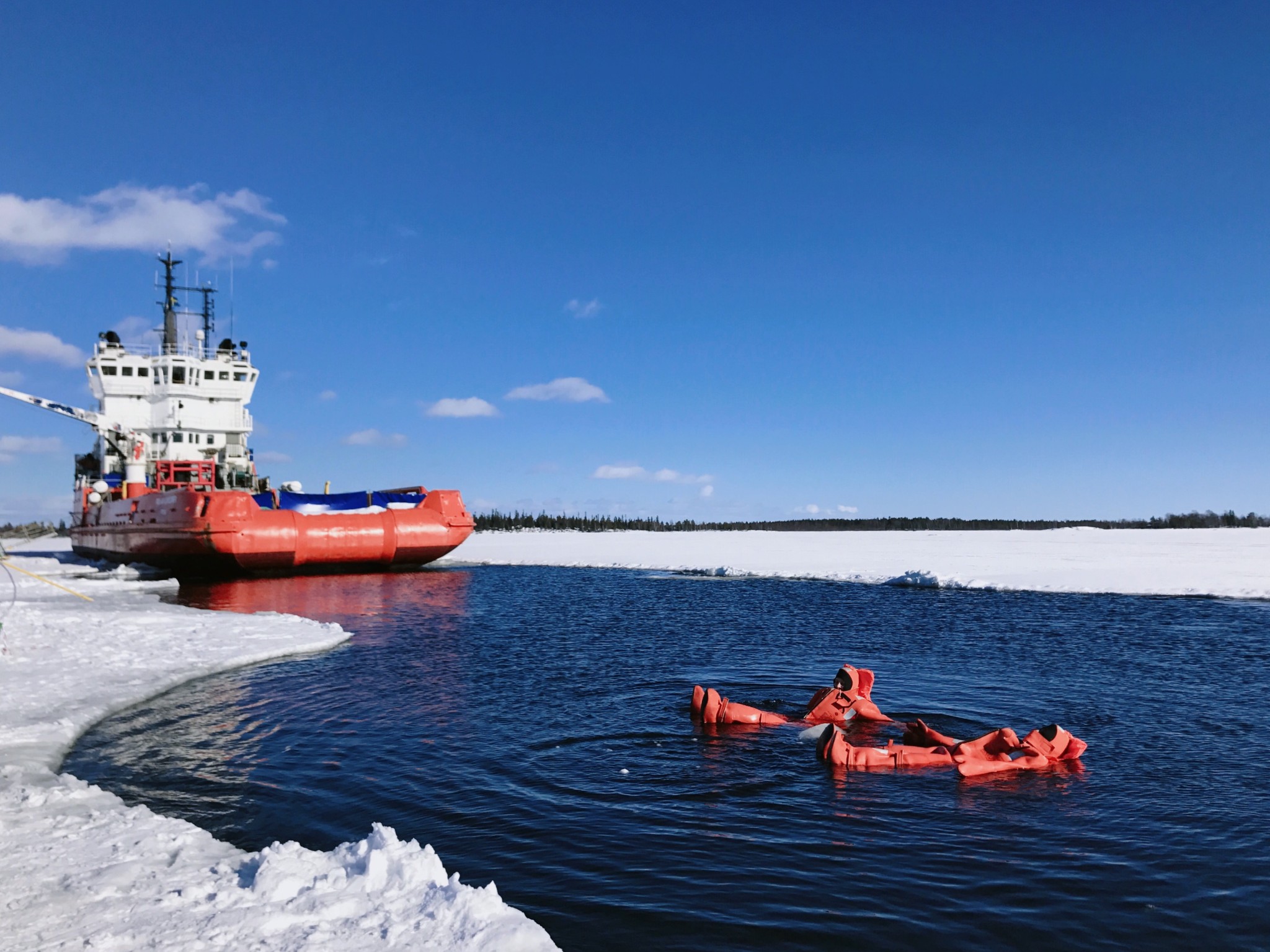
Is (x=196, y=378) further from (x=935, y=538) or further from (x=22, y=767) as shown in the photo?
(x=935, y=538)

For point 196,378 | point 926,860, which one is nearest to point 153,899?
point 926,860

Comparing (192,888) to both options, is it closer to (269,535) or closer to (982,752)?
(982,752)

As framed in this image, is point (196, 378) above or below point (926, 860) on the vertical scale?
above

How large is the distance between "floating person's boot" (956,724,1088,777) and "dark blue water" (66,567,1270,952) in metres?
0.14

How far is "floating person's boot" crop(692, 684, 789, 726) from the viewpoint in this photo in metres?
8.01

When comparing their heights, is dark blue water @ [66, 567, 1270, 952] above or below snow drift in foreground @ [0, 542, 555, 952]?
below

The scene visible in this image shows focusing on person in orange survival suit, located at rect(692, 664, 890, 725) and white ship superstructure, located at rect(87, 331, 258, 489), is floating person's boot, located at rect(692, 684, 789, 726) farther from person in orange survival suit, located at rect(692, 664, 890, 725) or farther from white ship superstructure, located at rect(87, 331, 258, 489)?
white ship superstructure, located at rect(87, 331, 258, 489)

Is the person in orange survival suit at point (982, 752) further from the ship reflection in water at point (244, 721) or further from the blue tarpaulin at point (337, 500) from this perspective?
the blue tarpaulin at point (337, 500)

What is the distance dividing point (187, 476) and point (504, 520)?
141ft

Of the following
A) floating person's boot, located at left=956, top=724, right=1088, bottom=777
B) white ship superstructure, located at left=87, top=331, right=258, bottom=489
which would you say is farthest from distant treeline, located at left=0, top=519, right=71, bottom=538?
floating person's boot, located at left=956, top=724, right=1088, bottom=777

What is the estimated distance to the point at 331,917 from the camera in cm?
384

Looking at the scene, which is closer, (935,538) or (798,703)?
(798,703)

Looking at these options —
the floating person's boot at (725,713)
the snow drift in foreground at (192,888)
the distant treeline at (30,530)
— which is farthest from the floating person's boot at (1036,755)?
the distant treeline at (30,530)

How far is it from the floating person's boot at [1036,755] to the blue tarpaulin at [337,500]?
22.7 m
